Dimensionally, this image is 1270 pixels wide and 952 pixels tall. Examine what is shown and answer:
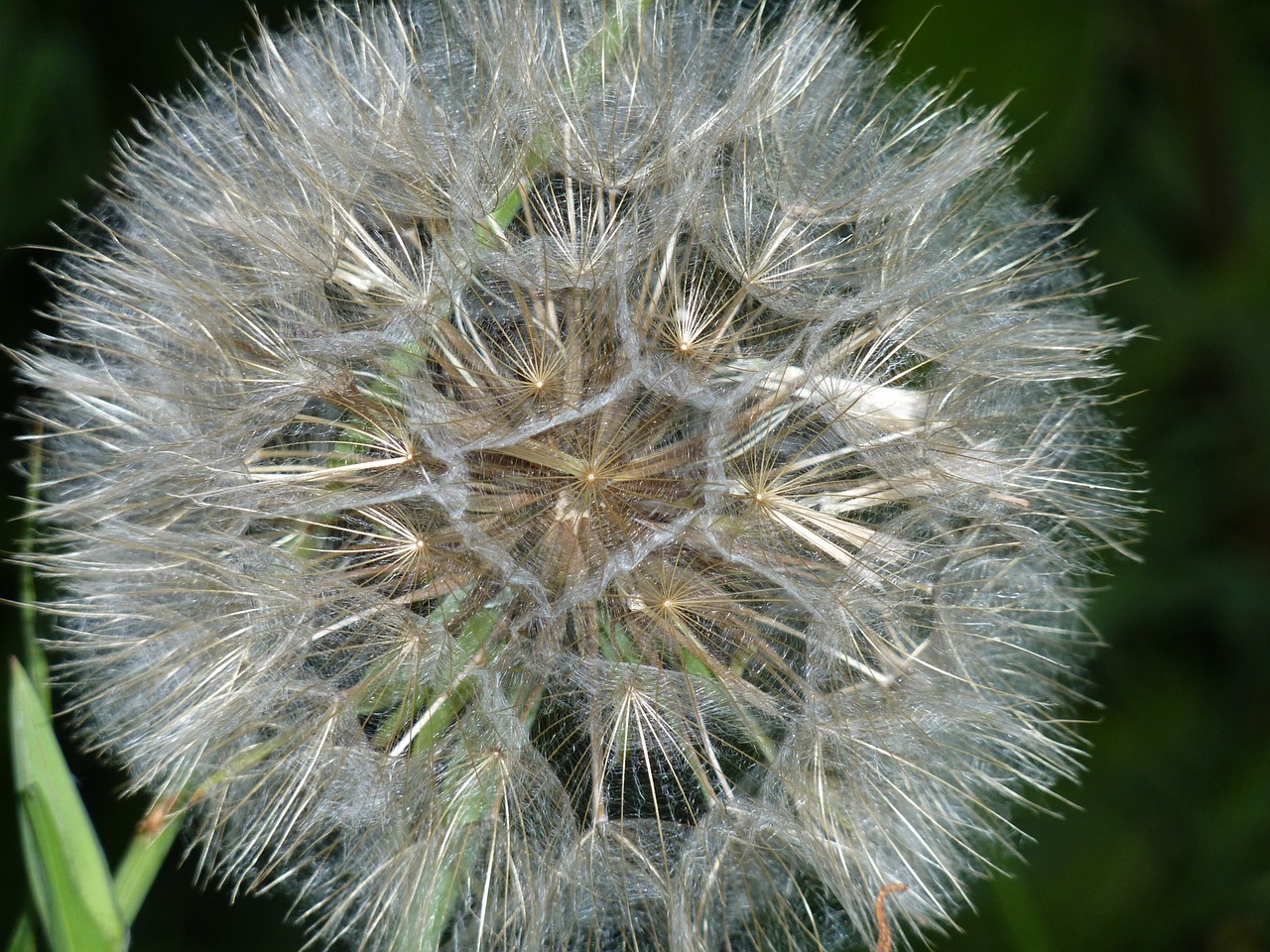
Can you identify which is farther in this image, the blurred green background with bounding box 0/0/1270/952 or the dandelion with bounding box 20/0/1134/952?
the blurred green background with bounding box 0/0/1270/952

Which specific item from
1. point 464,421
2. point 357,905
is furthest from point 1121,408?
point 357,905

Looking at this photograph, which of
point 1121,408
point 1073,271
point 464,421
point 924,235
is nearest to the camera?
point 464,421

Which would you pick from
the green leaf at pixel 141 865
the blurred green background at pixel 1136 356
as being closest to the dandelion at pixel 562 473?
the green leaf at pixel 141 865

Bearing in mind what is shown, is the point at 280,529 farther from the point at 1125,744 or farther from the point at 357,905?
the point at 1125,744

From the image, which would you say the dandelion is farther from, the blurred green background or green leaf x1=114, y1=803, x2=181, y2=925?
the blurred green background

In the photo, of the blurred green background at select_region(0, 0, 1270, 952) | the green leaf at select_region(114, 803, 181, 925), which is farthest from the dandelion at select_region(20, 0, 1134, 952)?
the blurred green background at select_region(0, 0, 1270, 952)

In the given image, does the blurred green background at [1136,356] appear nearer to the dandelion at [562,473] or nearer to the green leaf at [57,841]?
the dandelion at [562,473]
